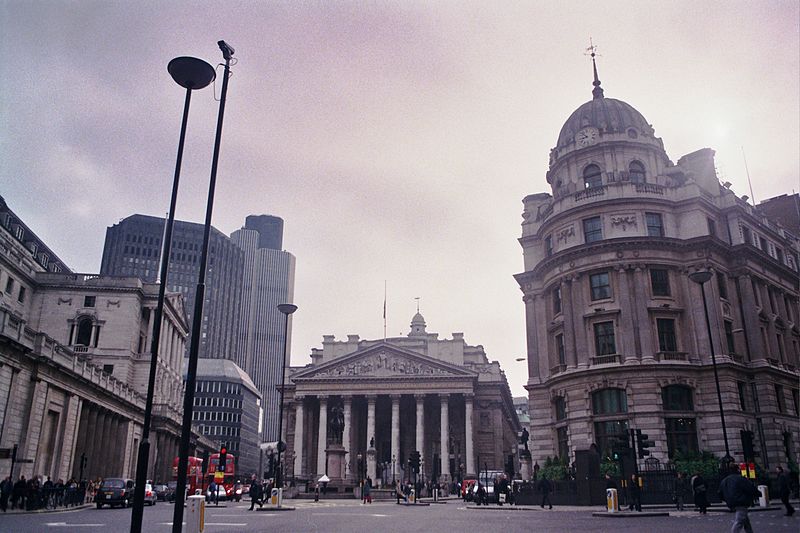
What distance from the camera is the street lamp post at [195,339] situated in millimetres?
10305

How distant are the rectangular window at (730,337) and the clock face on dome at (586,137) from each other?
55.7ft

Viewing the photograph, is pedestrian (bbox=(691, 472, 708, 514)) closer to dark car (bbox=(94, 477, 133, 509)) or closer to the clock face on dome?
dark car (bbox=(94, 477, 133, 509))

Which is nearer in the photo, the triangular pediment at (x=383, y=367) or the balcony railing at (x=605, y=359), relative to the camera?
the balcony railing at (x=605, y=359)

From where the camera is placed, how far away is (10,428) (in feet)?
120

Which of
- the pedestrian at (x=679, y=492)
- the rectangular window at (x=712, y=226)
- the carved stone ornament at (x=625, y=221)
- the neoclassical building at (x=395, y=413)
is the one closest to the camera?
the pedestrian at (x=679, y=492)

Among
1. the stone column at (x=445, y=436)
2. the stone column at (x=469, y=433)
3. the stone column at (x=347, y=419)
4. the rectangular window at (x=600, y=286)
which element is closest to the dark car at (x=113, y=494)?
the rectangular window at (x=600, y=286)

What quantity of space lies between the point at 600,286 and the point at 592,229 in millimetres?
4450

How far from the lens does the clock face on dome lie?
51938 millimetres

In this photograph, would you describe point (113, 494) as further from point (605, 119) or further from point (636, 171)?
point (605, 119)

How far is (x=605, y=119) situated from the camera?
53.8 m

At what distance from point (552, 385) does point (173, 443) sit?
50.2 metres

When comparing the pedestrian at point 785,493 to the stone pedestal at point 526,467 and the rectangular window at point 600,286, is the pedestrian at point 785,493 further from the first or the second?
the stone pedestal at point 526,467

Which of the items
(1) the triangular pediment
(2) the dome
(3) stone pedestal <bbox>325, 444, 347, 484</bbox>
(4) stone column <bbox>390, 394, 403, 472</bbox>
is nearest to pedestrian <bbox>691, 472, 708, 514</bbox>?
(2) the dome

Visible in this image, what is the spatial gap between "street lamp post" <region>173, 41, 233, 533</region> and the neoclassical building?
253 ft
